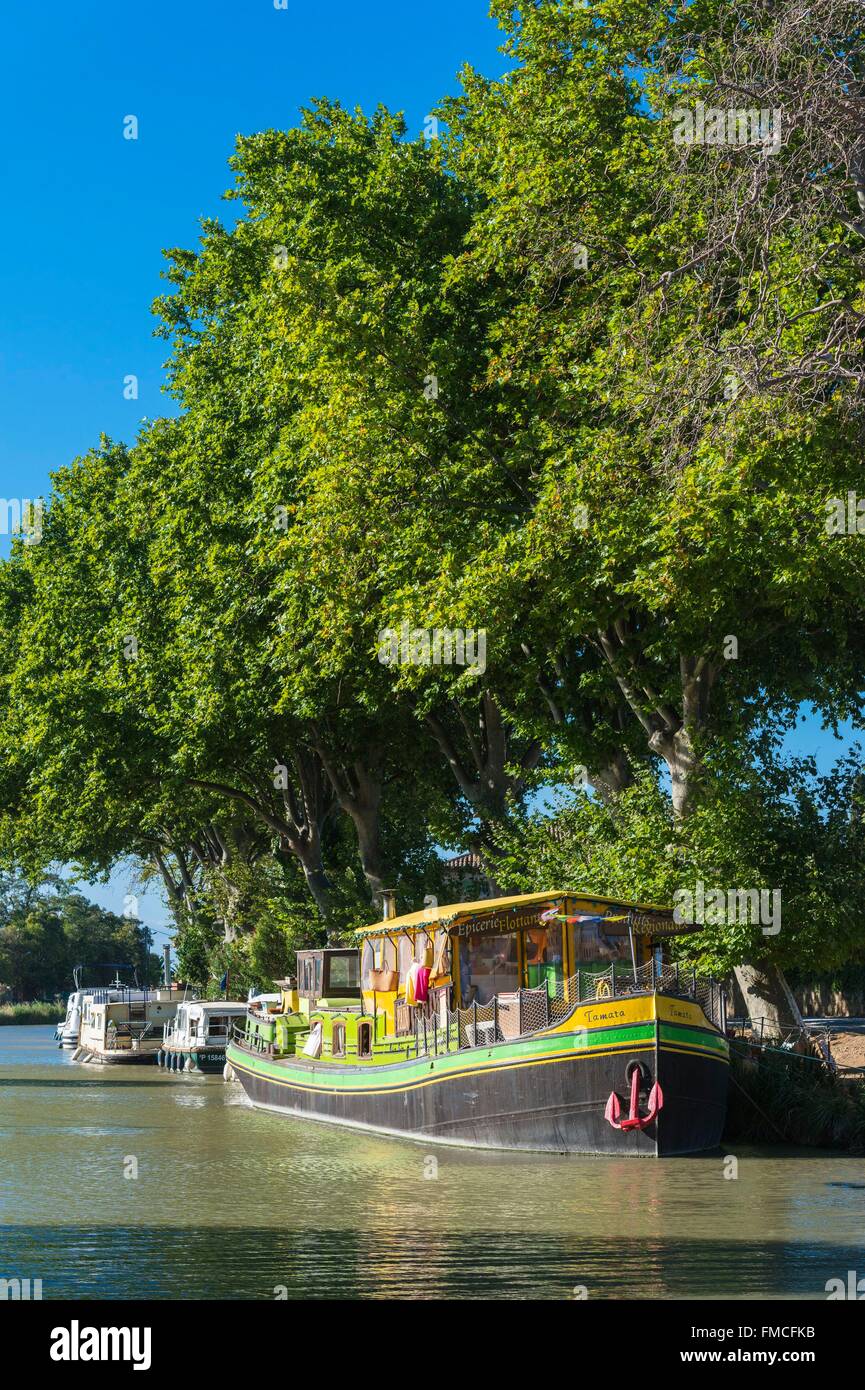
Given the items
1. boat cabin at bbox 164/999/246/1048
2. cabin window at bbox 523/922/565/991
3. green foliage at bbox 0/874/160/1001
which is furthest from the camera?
green foliage at bbox 0/874/160/1001

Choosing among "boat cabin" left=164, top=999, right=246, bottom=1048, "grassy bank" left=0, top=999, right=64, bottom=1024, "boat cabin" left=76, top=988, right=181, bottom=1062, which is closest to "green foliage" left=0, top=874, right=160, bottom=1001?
"grassy bank" left=0, top=999, right=64, bottom=1024

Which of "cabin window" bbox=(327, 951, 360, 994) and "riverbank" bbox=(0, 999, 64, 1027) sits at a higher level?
"cabin window" bbox=(327, 951, 360, 994)

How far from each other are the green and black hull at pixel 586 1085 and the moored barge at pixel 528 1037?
0.08 ft

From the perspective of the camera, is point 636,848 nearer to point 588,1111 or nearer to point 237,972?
point 588,1111

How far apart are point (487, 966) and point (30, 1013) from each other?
367 ft

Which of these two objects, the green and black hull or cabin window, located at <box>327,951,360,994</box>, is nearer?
the green and black hull

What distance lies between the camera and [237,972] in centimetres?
6081

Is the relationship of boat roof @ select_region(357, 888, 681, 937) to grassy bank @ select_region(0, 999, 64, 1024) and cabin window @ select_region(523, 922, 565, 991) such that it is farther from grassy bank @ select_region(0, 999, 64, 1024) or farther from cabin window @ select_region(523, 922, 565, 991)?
grassy bank @ select_region(0, 999, 64, 1024)

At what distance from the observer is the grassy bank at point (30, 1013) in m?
132

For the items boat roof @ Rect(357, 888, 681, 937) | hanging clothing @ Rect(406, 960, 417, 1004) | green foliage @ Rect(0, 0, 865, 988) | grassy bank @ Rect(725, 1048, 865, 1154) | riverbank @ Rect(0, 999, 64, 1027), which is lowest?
riverbank @ Rect(0, 999, 64, 1027)

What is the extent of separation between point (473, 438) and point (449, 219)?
592 centimetres

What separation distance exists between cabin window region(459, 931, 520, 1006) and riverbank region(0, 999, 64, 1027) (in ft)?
360

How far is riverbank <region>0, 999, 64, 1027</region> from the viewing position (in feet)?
433

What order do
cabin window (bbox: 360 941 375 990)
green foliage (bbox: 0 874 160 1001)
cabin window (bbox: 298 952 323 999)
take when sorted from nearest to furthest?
cabin window (bbox: 360 941 375 990)
cabin window (bbox: 298 952 323 999)
green foliage (bbox: 0 874 160 1001)
